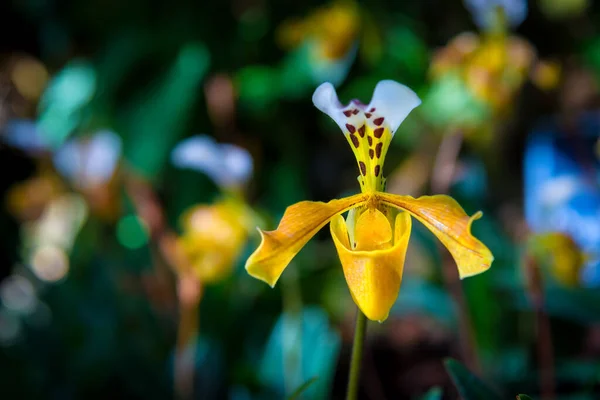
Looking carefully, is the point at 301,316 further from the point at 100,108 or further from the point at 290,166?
the point at 100,108

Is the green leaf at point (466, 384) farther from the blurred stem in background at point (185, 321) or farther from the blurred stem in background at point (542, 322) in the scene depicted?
the blurred stem in background at point (185, 321)

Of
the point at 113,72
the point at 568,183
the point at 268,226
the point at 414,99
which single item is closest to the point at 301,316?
the point at 268,226

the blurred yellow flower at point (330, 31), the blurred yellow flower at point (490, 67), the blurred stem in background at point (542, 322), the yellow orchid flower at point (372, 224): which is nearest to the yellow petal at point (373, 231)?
the yellow orchid flower at point (372, 224)

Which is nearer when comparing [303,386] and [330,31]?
[303,386]

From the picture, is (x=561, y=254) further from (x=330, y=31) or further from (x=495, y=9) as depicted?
(x=330, y=31)

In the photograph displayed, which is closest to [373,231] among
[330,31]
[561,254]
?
[561,254]

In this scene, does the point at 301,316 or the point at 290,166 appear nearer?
the point at 301,316

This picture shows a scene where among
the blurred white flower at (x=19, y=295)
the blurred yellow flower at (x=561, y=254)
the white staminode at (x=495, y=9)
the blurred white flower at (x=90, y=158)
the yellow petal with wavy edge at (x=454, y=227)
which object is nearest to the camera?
the yellow petal with wavy edge at (x=454, y=227)
